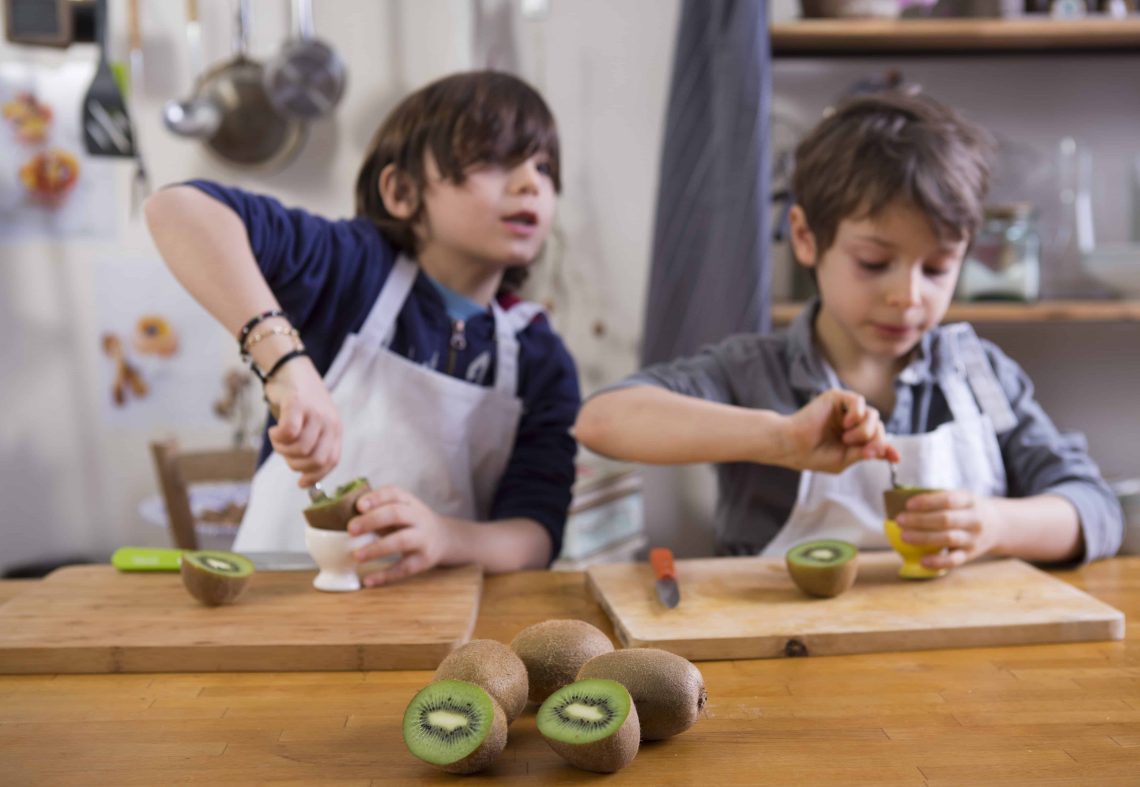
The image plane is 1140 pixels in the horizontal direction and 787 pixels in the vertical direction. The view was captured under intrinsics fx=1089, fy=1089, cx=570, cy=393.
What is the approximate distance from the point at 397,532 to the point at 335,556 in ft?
0.24

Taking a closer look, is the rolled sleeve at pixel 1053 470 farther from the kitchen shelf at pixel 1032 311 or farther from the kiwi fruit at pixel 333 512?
the kiwi fruit at pixel 333 512

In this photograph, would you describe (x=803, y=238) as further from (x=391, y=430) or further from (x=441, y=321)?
(x=391, y=430)

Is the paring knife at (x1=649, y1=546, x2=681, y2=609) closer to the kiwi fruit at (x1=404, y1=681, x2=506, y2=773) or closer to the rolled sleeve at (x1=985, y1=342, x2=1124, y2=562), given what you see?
the kiwi fruit at (x1=404, y1=681, x2=506, y2=773)

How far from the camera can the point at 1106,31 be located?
2068 mm

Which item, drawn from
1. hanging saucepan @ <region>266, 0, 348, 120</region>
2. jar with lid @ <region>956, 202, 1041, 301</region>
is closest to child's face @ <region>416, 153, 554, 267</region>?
jar with lid @ <region>956, 202, 1041, 301</region>

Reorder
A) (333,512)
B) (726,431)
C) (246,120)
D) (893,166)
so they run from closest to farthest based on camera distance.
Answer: (333,512), (726,431), (893,166), (246,120)

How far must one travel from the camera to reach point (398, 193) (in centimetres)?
145

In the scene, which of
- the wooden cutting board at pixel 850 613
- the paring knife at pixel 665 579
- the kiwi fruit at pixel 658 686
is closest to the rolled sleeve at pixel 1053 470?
the wooden cutting board at pixel 850 613

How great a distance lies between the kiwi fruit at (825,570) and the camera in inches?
40.7

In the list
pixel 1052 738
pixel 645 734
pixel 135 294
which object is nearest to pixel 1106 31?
pixel 1052 738

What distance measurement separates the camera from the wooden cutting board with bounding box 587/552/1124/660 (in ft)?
3.07

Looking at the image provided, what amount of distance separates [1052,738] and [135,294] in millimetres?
2487

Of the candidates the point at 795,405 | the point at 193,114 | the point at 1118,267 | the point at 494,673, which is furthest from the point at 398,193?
the point at 1118,267

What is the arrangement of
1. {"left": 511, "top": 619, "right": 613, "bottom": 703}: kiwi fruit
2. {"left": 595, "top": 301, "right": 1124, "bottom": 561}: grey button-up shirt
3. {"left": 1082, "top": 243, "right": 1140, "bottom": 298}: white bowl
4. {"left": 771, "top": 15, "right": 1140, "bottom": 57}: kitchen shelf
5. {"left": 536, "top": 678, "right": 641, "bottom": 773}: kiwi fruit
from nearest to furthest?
1. {"left": 536, "top": 678, "right": 641, "bottom": 773}: kiwi fruit
2. {"left": 511, "top": 619, "right": 613, "bottom": 703}: kiwi fruit
3. {"left": 595, "top": 301, "right": 1124, "bottom": 561}: grey button-up shirt
4. {"left": 771, "top": 15, "right": 1140, "bottom": 57}: kitchen shelf
5. {"left": 1082, "top": 243, "right": 1140, "bottom": 298}: white bowl
